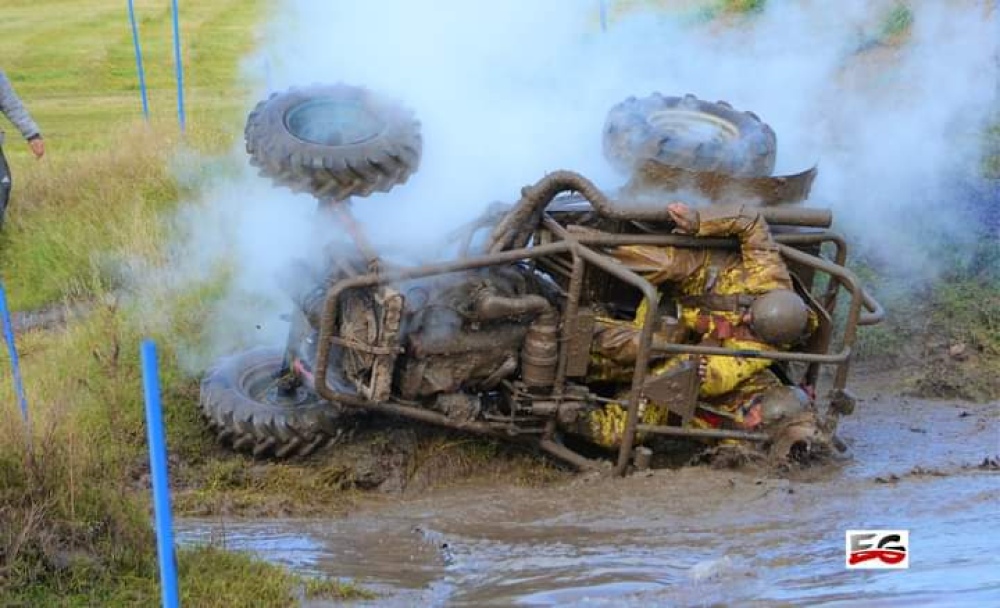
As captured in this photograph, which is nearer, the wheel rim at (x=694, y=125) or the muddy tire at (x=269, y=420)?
the muddy tire at (x=269, y=420)

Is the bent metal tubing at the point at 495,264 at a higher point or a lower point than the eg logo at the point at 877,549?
higher

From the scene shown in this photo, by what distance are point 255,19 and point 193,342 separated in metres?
13.1

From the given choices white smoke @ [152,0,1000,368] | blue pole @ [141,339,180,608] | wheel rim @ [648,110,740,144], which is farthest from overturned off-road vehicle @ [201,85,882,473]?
blue pole @ [141,339,180,608]

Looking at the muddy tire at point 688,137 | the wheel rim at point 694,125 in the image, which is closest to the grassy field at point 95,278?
the muddy tire at point 688,137

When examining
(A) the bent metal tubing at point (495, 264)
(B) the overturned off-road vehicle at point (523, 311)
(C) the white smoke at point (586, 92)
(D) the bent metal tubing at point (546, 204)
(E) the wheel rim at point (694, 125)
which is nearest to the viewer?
(A) the bent metal tubing at point (495, 264)

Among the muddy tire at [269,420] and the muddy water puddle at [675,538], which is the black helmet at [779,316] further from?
the muddy tire at [269,420]

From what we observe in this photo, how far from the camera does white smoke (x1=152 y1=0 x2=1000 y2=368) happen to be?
293 inches

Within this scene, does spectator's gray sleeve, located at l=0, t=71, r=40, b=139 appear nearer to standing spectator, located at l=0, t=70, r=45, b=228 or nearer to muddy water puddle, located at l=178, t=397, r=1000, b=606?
standing spectator, located at l=0, t=70, r=45, b=228

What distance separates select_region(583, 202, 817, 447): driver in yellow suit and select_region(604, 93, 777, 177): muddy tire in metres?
0.50

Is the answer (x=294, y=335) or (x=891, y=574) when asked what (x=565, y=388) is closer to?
(x=294, y=335)

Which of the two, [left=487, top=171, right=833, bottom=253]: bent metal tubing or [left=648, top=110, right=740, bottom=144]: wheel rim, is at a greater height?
[left=648, top=110, right=740, bottom=144]: wheel rim

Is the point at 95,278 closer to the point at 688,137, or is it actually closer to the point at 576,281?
the point at 576,281

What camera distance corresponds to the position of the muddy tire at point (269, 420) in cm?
653

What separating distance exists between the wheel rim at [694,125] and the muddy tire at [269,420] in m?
2.64
